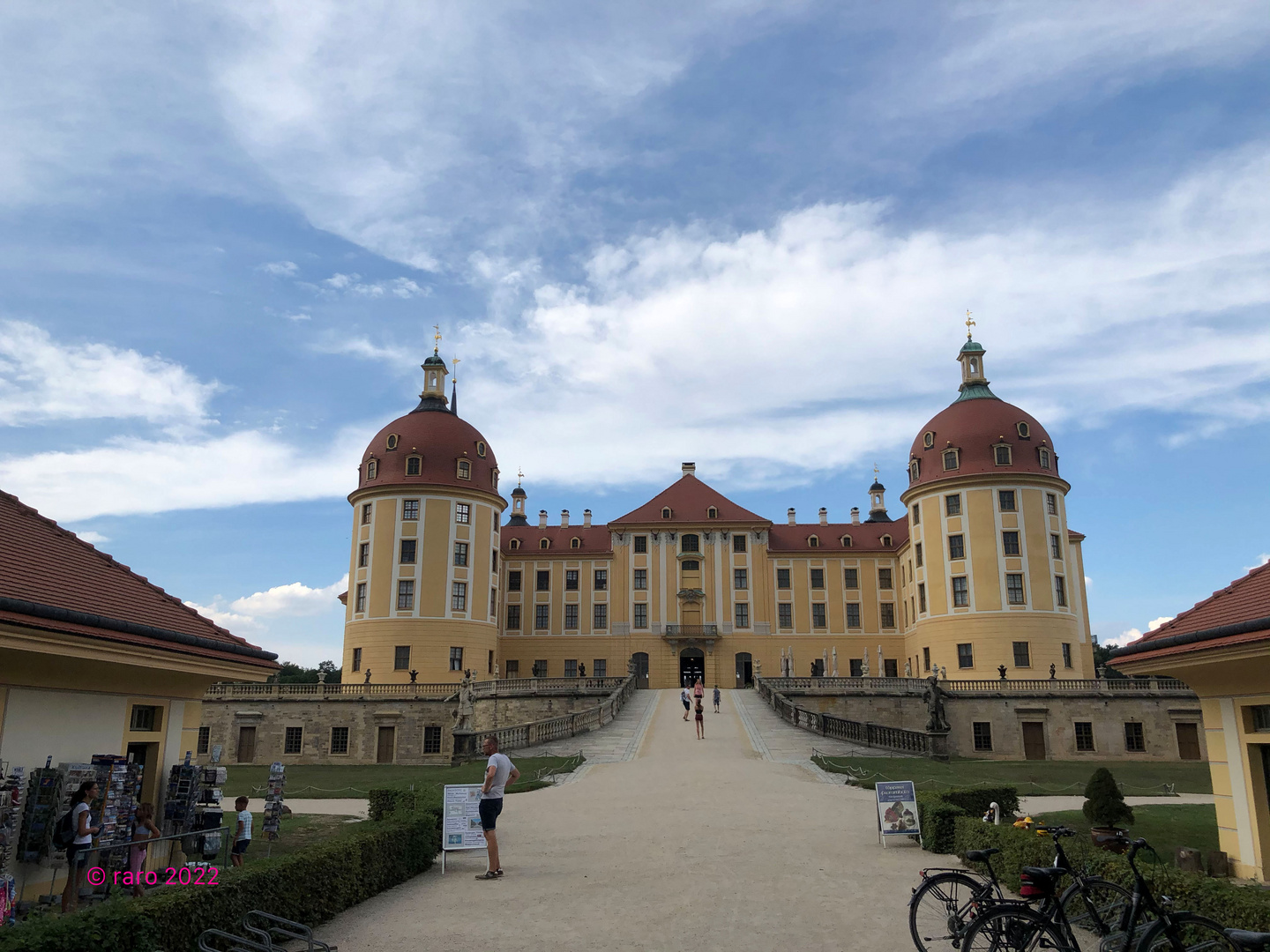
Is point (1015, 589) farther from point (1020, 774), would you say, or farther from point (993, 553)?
point (1020, 774)

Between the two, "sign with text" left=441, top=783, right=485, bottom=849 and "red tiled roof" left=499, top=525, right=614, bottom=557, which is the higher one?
"red tiled roof" left=499, top=525, right=614, bottom=557

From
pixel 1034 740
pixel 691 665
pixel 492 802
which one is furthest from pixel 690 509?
pixel 492 802

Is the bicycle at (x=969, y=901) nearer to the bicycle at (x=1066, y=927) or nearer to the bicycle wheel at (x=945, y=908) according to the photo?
the bicycle wheel at (x=945, y=908)

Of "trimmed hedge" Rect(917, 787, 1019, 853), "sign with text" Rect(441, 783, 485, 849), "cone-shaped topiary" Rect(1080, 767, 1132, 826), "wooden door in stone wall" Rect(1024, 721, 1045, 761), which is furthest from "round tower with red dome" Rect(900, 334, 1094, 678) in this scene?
"sign with text" Rect(441, 783, 485, 849)

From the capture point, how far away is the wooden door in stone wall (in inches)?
1710

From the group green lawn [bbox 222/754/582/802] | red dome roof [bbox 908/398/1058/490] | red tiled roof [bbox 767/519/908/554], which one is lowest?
green lawn [bbox 222/754/582/802]

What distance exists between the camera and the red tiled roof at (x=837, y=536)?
63.8 meters

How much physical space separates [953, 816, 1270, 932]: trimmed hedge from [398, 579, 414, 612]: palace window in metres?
43.4

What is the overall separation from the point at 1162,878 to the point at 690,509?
54.7m

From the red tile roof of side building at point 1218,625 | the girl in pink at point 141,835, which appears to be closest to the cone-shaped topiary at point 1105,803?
the red tile roof of side building at point 1218,625

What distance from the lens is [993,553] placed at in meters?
51.5

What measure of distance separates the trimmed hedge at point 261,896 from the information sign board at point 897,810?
24.3 ft

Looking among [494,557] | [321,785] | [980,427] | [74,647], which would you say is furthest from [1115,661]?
[494,557]

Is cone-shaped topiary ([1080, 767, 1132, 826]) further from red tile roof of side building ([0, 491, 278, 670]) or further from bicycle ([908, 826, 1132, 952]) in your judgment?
red tile roof of side building ([0, 491, 278, 670])
